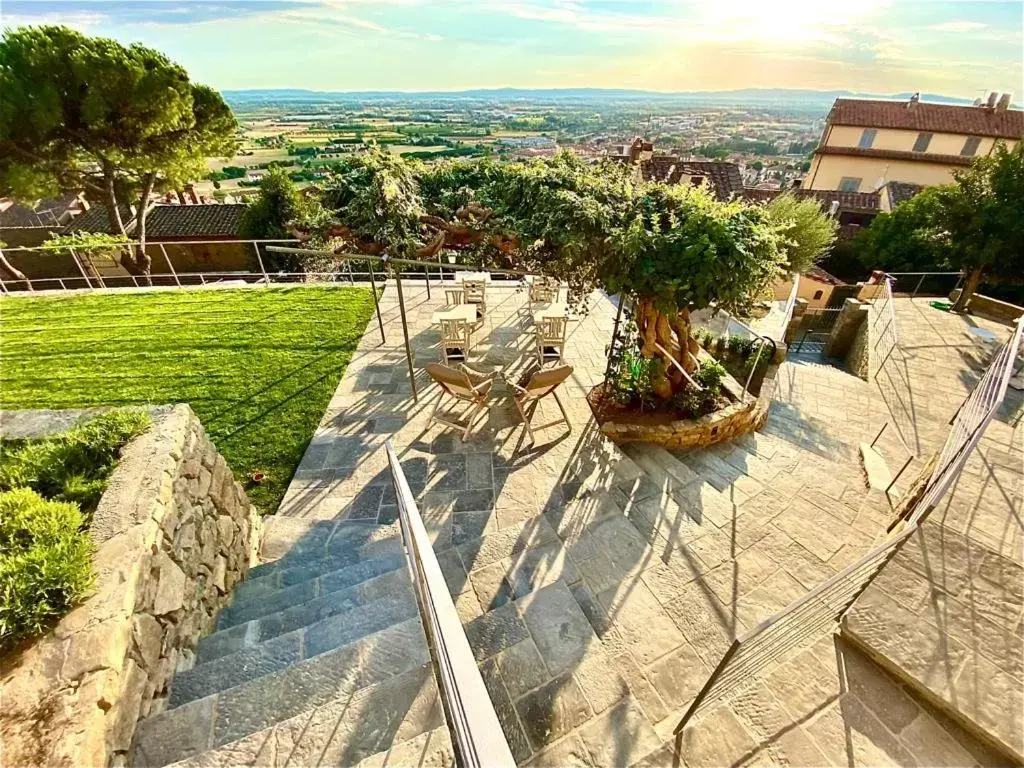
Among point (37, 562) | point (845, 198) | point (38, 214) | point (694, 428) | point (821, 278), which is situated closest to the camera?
point (37, 562)

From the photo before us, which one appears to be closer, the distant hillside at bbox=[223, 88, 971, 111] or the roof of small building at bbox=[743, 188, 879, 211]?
the roof of small building at bbox=[743, 188, 879, 211]

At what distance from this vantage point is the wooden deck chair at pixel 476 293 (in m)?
6.45

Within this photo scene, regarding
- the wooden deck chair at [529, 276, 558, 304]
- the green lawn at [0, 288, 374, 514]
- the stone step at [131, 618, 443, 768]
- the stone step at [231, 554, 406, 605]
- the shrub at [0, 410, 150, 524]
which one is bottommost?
the green lawn at [0, 288, 374, 514]

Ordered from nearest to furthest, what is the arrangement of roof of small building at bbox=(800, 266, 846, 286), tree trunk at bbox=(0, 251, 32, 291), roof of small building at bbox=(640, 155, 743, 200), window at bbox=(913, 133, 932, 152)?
1. tree trunk at bbox=(0, 251, 32, 291)
2. roof of small building at bbox=(800, 266, 846, 286)
3. roof of small building at bbox=(640, 155, 743, 200)
4. window at bbox=(913, 133, 932, 152)

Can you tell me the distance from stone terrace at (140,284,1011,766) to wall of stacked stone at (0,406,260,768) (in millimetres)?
215

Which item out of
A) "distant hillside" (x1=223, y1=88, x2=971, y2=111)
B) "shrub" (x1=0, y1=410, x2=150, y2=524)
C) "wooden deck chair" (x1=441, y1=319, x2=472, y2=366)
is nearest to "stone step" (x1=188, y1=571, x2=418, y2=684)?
"shrub" (x1=0, y1=410, x2=150, y2=524)

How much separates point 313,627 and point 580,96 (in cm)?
19970

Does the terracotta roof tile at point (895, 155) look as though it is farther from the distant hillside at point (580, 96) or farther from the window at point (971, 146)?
the distant hillside at point (580, 96)

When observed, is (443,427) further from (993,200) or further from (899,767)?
(993,200)

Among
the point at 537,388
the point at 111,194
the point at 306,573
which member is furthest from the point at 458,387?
the point at 111,194

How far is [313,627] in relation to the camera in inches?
85.2

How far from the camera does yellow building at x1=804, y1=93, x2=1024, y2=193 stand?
23172 millimetres

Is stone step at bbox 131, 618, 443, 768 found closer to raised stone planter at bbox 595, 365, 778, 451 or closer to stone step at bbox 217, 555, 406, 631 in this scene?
stone step at bbox 217, 555, 406, 631

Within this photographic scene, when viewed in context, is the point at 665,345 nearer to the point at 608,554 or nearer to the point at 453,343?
the point at 453,343
